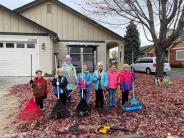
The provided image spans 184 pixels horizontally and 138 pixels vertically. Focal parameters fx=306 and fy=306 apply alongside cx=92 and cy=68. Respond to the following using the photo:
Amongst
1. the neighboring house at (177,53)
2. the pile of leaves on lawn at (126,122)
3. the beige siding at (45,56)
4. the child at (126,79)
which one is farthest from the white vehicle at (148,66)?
the child at (126,79)

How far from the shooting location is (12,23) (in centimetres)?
1872

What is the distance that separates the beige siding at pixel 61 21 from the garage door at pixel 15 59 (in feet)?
15.9

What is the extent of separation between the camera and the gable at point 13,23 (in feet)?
61.1

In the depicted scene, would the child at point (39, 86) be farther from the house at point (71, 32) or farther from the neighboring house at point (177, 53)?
the neighboring house at point (177, 53)

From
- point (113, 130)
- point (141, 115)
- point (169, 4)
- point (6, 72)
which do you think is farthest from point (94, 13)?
point (113, 130)

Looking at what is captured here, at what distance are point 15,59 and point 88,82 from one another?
11466mm

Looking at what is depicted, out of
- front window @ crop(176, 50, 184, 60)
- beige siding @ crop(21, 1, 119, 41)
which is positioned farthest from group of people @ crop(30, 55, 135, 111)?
front window @ crop(176, 50, 184, 60)

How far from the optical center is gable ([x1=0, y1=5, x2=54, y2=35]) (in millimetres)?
18609

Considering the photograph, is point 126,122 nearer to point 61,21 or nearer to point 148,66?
point 61,21

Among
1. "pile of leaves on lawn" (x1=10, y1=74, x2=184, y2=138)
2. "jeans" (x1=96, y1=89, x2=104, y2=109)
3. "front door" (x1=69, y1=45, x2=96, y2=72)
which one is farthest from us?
"front door" (x1=69, y1=45, x2=96, y2=72)

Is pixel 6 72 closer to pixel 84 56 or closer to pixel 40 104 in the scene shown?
pixel 84 56

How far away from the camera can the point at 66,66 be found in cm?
900

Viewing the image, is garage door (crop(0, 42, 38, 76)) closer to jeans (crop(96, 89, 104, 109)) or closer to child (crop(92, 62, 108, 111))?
jeans (crop(96, 89, 104, 109))

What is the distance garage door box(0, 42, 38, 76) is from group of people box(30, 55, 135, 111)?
10223 millimetres
